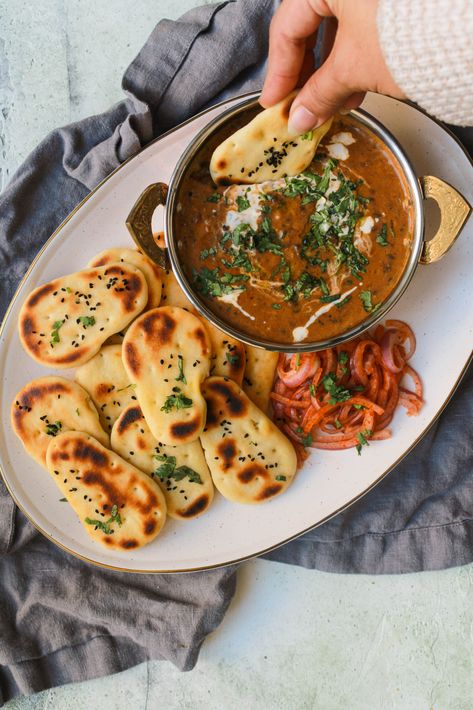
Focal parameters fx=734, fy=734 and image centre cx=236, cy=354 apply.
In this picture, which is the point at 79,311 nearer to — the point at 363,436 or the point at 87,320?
the point at 87,320

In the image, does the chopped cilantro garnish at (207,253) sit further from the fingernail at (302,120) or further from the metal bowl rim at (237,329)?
the fingernail at (302,120)

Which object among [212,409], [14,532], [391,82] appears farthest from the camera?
[14,532]

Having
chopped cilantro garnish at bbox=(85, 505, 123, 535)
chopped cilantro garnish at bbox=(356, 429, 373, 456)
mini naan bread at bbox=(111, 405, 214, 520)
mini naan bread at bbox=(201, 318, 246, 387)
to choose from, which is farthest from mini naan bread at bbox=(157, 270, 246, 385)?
chopped cilantro garnish at bbox=(85, 505, 123, 535)

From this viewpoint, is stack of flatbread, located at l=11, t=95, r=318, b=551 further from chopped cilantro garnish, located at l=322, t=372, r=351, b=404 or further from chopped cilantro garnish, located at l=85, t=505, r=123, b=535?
chopped cilantro garnish, located at l=322, t=372, r=351, b=404

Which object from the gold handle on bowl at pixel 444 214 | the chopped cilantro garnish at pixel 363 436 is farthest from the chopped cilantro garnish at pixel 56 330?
the gold handle on bowl at pixel 444 214

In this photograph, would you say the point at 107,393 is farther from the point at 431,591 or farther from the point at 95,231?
the point at 431,591

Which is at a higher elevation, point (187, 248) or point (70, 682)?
point (187, 248)

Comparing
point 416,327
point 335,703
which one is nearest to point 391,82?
point 416,327
